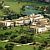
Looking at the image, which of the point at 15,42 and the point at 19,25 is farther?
the point at 19,25

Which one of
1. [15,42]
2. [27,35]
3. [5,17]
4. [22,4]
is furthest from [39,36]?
[22,4]

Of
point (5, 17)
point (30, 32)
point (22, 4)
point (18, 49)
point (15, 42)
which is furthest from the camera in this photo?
point (22, 4)

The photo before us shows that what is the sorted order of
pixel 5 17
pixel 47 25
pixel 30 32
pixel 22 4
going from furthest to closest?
1. pixel 22 4
2. pixel 5 17
3. pixel 47 25
4. pixel 30 32

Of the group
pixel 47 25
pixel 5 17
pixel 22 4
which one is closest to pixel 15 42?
pixel 47 25

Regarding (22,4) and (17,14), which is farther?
(22,4)

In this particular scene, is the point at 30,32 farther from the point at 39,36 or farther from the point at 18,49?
the point at 18,49

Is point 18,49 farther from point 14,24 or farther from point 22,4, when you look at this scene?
point 22,4

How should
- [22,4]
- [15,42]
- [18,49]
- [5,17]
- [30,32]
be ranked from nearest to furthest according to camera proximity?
[18,49] → [15,42] → [30,32] → [5,17] → [22,4]

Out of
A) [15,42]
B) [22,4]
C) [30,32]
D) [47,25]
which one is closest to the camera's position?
[15,42]
